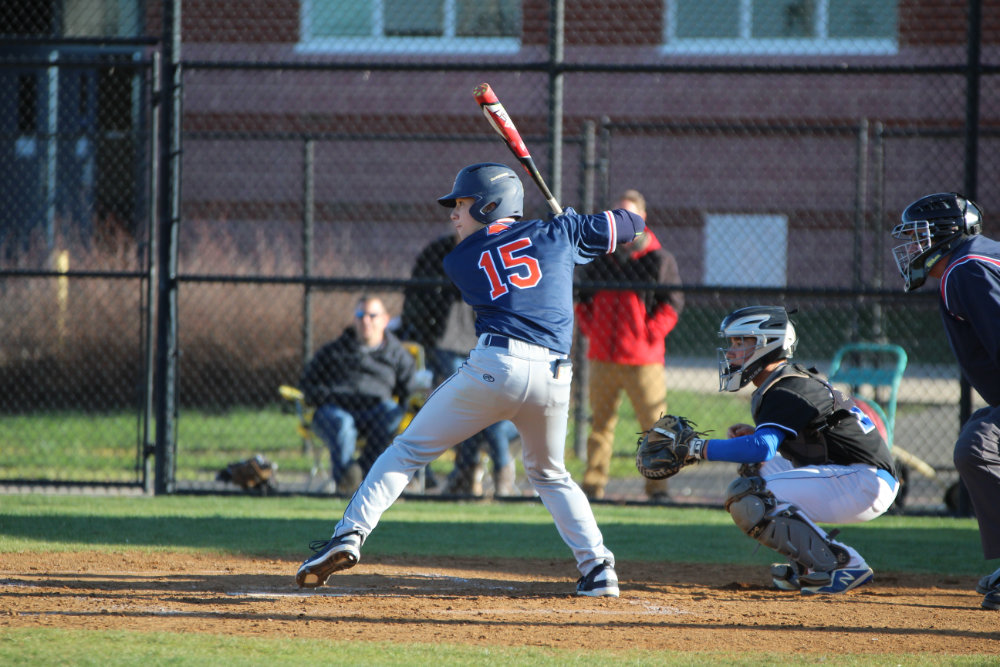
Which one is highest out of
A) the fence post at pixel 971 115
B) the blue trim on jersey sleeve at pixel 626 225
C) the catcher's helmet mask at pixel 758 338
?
the fence post at pixel 971 115

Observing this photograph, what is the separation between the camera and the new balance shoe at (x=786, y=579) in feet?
16.2

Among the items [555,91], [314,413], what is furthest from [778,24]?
[314,413]

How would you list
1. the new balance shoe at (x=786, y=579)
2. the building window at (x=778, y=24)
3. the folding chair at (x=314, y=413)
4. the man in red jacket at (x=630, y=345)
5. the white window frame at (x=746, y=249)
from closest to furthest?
the new balance shoe at (x=786, y=579) → the man in red jacket at (x=630, y=345) → the folding chair at (x=314, y=413) → the white window frame at (x=746, y=249) → the building window at (x=778, y=24)

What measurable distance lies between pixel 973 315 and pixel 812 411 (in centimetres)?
75

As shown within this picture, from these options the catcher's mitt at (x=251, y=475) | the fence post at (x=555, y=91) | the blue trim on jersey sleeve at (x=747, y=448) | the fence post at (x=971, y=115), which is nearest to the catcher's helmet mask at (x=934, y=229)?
the blue trim on jersey sleeve at (x=747, y=448)

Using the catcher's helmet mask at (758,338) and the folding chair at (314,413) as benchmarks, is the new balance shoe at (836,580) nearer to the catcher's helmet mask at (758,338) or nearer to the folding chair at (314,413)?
the catcher's helmet mask at (758,338)

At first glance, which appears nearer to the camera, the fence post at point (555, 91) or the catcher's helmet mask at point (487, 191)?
the catcher's helmet mask at point (487, 191)

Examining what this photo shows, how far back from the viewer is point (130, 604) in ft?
13.9

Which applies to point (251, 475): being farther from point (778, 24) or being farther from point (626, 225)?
point (778, 24)

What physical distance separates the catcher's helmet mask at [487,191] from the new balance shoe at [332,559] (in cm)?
147

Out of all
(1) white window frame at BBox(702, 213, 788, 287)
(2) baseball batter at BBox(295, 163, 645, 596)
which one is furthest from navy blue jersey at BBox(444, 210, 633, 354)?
(1) white window frame at BBox(702, 213, 788, 287)

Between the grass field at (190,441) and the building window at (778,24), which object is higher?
the building window at (778,24)

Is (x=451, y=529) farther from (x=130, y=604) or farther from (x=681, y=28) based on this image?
(x=681, y=28)

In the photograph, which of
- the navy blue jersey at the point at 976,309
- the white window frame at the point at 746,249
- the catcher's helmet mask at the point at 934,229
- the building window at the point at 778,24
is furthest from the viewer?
the building window at the point at 778,24
